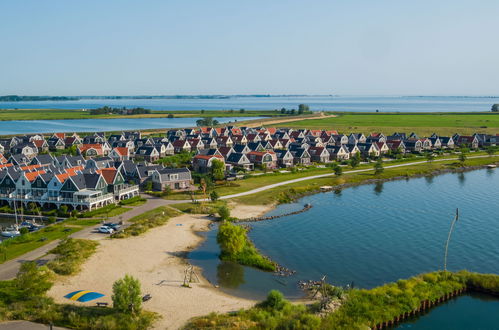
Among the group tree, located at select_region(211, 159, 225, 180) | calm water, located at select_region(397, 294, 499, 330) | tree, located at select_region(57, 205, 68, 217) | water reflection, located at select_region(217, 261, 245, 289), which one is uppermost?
tree, located at select_region(211, 159, 225, 180)

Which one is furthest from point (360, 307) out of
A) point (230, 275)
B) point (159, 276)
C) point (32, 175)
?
point (32, 175)

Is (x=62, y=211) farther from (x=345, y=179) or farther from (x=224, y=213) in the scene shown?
(x=345, y=179)

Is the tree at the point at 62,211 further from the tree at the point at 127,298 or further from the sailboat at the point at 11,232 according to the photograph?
the tree at the point at 127,298

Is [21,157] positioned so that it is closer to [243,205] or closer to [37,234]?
[37,234]

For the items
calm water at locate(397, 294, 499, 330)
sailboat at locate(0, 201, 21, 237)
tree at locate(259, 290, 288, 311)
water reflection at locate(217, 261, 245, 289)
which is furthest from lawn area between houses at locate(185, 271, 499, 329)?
sailboat at locate(0, 201, 21, 237)

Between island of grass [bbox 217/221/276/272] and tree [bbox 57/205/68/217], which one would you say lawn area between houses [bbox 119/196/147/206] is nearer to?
tree [bbox 57/205/68/217]

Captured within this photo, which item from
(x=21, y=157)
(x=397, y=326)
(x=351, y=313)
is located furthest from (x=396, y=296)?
(x=21, y=157)
